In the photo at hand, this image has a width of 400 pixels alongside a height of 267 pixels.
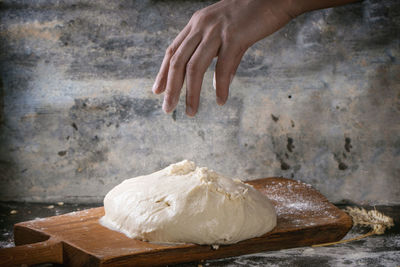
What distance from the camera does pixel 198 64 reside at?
1.46 meters

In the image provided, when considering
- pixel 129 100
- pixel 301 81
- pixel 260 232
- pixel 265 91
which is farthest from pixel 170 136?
pixel 260 232

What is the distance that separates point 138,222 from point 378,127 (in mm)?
1374

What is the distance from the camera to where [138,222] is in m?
1.62

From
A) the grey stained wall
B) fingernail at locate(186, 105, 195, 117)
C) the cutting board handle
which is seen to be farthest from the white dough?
the grey stained wall

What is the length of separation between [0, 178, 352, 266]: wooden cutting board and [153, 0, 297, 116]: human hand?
48 cm

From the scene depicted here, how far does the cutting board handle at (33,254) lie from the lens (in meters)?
1.42

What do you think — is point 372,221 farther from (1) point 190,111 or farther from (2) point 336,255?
(1) point 190,111

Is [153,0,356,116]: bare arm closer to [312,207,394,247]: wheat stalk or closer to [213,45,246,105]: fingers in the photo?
[213,45,246,105]: fingers

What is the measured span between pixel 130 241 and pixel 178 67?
1.99 feet

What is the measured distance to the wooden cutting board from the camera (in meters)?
1.48

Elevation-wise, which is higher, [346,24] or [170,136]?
[346,24]

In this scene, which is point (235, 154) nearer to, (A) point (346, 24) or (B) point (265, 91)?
(B) point (265, 91)

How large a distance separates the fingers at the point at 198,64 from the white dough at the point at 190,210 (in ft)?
1.18

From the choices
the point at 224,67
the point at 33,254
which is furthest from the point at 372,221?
the point at 33,254
